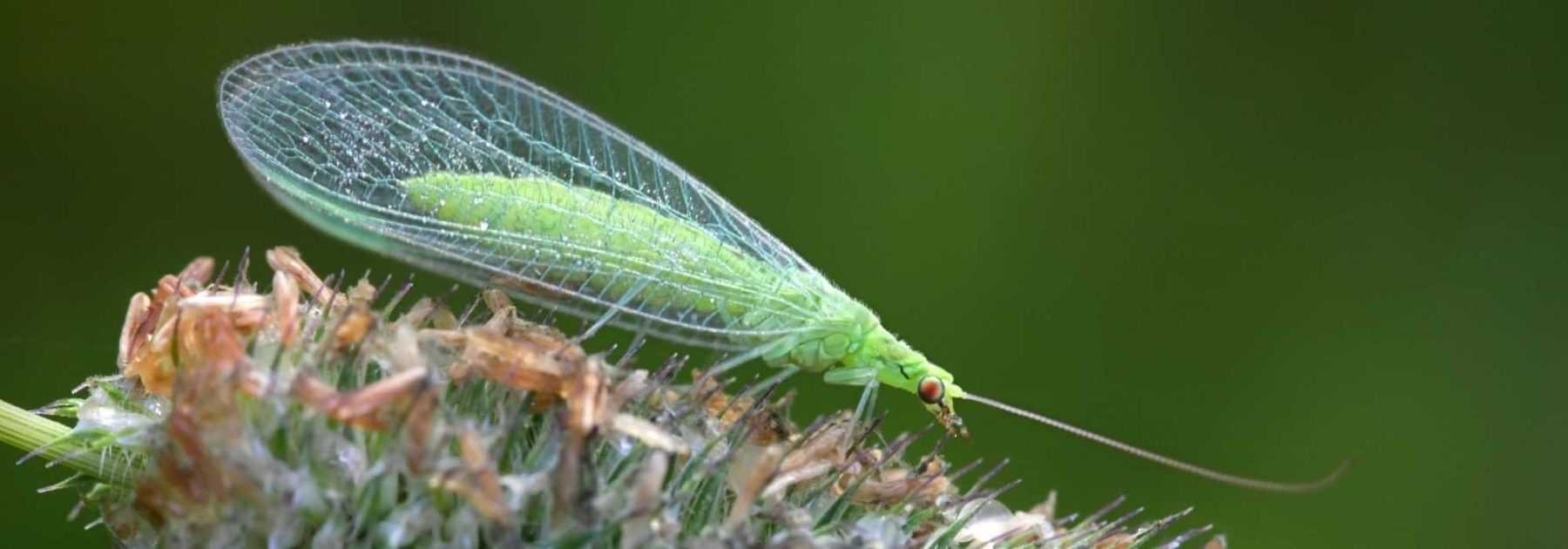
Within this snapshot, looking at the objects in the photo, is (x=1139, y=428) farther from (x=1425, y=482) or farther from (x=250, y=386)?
(x=250, y=386)

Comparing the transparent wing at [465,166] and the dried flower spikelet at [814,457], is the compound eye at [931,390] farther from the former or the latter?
the dried flower spikelet at [814,457]

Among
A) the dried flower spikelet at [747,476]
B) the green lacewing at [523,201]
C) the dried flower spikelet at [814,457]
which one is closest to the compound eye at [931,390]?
the green lacewing at [523,201]

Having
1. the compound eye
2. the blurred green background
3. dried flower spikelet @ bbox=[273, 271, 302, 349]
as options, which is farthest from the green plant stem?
the blurred green background

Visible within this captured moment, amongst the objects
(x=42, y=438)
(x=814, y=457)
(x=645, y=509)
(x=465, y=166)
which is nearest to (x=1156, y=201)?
(x=465, y=166)

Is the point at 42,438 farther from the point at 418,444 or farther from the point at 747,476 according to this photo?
the point at 747,476

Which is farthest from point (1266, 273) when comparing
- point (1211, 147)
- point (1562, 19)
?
point (1562, 19)

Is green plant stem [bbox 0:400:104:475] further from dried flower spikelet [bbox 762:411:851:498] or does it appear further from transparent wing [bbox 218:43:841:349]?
dried flower spikelet [bbox 762:411:851:498]
